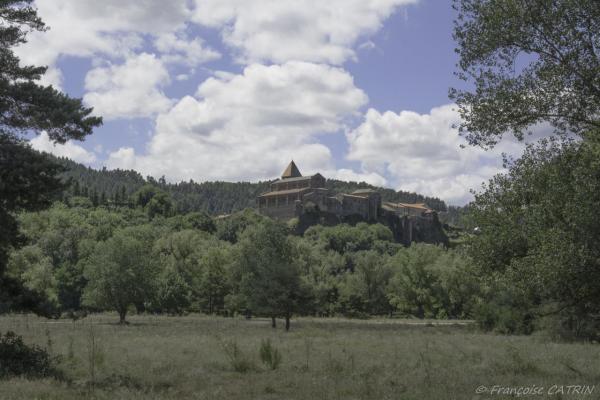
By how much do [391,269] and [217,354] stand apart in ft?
239

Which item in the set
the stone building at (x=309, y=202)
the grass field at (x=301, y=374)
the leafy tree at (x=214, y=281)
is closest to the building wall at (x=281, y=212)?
the stone building at (x=309, y=202)

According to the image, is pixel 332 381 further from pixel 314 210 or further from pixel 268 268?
pixel 314 210

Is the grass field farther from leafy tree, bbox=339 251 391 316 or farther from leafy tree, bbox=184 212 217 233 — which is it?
leafy tree, bbox=184 212 217 233

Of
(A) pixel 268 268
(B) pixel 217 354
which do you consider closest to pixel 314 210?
(A) pixel 268 268

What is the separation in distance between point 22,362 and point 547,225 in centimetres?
1460

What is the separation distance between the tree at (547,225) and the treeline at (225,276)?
13.3 m

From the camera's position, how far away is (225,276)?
78.2m

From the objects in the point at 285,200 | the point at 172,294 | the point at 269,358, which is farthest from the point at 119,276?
the point at 285,200

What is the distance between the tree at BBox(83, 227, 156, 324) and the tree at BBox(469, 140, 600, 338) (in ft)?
133

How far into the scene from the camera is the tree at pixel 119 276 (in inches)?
2135

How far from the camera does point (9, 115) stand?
51.4 ft

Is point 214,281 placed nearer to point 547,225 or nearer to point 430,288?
point 430,288

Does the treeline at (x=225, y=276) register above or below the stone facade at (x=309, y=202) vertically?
below

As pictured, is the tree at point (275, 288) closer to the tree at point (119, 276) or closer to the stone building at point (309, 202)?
the tree at point (119, 276)
